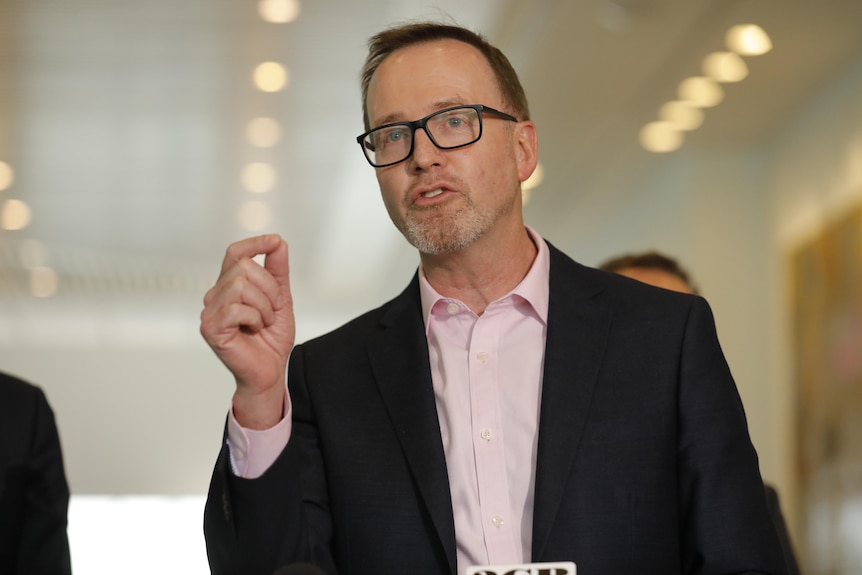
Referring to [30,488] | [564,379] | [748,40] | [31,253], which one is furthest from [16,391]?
[31,253]

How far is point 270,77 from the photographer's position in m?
7.16

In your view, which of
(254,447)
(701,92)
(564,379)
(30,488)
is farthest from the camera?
(701,92)

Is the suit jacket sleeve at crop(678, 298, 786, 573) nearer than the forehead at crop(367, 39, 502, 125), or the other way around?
the suit jacket sleeve at crop(678, 298, 786, 573)

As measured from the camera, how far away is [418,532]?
1.88m

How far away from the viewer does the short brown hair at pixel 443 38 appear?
226 cm

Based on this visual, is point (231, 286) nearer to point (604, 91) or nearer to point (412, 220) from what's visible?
point (412, 220)

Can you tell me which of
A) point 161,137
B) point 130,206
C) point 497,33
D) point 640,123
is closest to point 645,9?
point 497,33

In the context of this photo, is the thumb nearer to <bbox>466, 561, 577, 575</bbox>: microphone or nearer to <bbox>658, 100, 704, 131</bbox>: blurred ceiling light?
<bbox>466, 561, 577, 575</bbox>: microphone

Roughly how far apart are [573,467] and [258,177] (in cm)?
723

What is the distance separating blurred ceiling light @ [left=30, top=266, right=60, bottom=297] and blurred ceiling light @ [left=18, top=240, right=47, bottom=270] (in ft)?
0.34

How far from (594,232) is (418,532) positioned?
6.50 meters

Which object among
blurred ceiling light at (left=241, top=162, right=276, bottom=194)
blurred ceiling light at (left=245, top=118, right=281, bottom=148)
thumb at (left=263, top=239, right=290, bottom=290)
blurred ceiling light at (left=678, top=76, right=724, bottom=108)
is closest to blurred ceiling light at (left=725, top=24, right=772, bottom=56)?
blurred ceiling light at (left=678, top=76, right=724, bottom=108)

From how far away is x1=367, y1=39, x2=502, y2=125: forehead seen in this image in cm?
211

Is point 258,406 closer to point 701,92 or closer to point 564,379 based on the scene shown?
point 564,379
